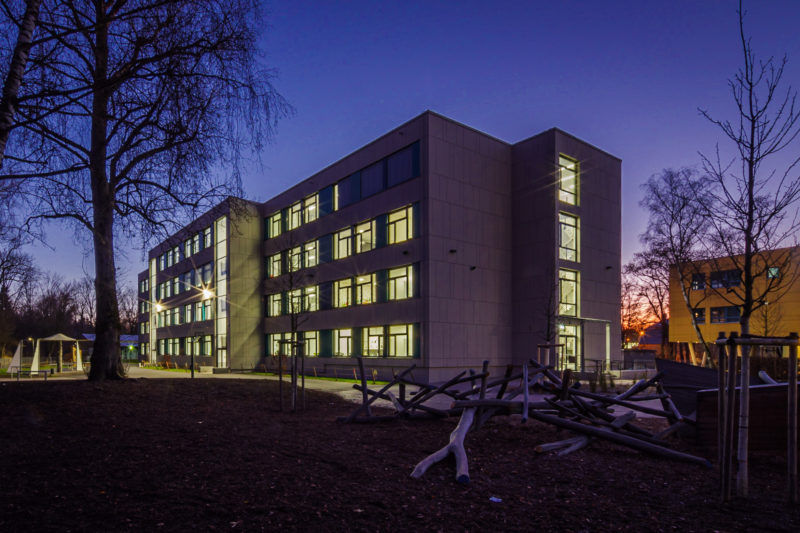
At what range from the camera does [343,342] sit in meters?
34.6

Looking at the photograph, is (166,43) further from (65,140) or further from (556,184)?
(556,184)

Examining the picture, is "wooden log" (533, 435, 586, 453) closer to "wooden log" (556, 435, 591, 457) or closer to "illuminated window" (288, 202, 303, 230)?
"wooden log" (556, 435, 591, 457)

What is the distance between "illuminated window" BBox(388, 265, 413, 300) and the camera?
29.7 metres

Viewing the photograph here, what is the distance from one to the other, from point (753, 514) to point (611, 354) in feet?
99.2

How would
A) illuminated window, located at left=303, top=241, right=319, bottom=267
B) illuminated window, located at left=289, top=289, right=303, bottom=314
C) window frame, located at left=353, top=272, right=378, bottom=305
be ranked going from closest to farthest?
window frame, located at left=353, top=272, right=378, bottom=305, illuminated window, located at left=289, top=289, right=303, bottom=314, illuminated window, located at left=303, top=241, right=319, bottom=267

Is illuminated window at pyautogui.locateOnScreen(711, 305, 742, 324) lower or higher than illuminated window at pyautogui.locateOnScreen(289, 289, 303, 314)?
lower

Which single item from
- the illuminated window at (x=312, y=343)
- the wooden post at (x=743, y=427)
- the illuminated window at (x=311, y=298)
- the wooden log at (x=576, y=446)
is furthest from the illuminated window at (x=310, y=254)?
the wooden post at (x=743, y=427)

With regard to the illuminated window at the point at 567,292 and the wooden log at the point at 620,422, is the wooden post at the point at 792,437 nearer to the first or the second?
the wooden log at the point at 620,422

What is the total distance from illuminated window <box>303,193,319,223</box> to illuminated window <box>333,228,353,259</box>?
3.57m

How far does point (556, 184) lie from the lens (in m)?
30.5

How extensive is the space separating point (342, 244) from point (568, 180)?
15.8 m

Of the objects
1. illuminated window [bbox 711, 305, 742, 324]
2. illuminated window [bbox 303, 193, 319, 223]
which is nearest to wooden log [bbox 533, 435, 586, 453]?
illuminated window [bbox 303, 193, 319, 223]

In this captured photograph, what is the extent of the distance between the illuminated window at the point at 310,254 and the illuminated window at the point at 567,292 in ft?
58.5

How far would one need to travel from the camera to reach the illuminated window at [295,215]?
40.7 meters
